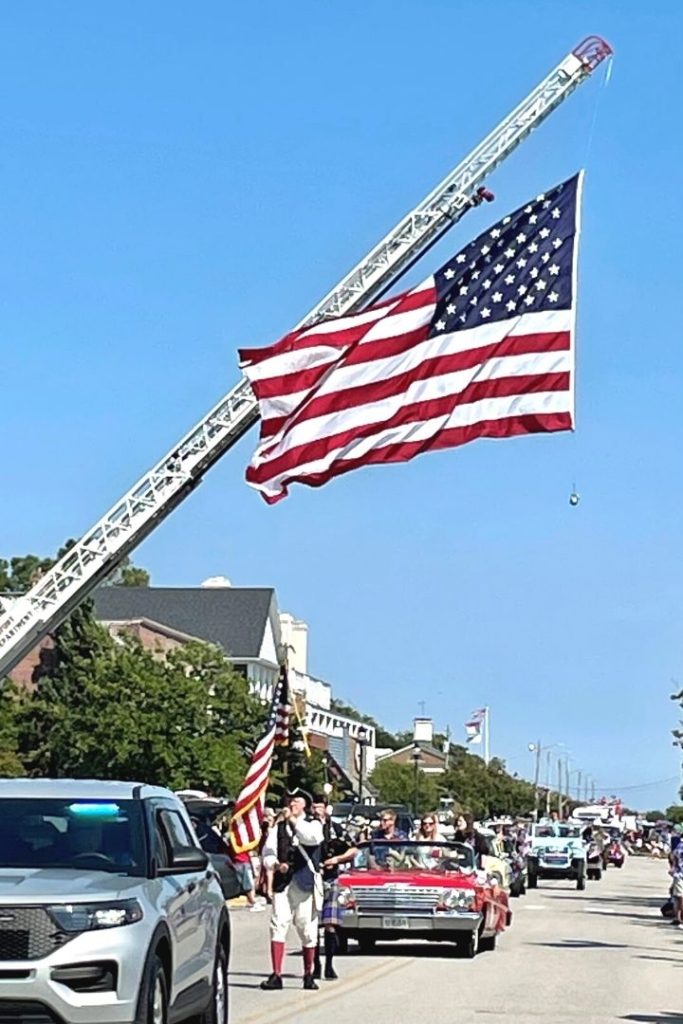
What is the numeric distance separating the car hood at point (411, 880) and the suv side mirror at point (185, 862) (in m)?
10.4

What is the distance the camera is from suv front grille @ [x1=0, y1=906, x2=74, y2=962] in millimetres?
10125

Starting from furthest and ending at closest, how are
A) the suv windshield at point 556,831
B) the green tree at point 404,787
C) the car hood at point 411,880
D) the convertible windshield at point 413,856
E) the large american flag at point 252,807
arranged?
the green tree at point 404,787
the suv windshield at point 556,831
the large american flag at point 252,807
the convertible windshield at point 413,856
the car hood at point 411,880

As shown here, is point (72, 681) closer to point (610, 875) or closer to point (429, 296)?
point (610, 875)

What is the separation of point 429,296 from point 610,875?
178 ft

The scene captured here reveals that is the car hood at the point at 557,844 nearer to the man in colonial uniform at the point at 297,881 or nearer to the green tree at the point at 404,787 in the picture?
the man in colonial uniform at the point at 297,881

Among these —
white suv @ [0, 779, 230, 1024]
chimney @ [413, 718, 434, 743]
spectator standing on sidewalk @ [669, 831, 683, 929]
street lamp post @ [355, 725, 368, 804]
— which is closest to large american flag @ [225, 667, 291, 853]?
spectator standing on sidewalk @ [669, 831, 683, 929]

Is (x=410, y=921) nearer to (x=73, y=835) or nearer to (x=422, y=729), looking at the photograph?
(x=73, y=835)

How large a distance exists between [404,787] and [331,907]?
4450 inches

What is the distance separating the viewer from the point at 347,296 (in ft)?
131

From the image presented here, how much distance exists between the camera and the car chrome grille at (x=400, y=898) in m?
21.8

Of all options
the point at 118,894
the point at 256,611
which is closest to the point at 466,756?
the point at 256,611

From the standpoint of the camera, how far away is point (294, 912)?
18250mm

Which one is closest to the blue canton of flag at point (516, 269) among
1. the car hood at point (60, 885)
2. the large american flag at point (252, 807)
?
the car hood at point (60, 885)

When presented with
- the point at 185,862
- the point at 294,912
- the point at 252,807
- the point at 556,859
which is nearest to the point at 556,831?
the point at 556,859
